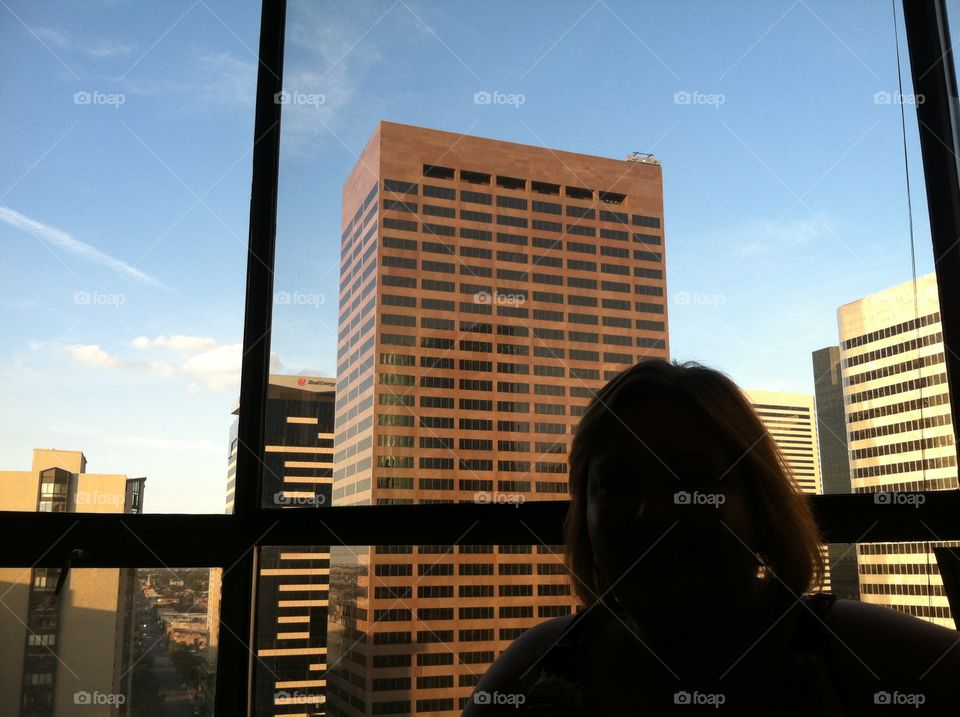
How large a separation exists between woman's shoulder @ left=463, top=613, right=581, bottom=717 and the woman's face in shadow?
0.14 meters

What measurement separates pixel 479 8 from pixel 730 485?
1582 millimetres

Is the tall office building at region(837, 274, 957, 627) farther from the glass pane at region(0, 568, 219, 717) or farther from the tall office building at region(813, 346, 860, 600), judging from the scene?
the glass pane at region(0, 568, 219, 717)

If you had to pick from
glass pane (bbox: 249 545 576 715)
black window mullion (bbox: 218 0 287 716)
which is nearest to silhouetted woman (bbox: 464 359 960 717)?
glass pane (bbox: 249 545 576 715)

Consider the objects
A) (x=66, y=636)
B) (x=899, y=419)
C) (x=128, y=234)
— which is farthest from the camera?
(x=128, y=234)

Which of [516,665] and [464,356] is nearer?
[516,665]

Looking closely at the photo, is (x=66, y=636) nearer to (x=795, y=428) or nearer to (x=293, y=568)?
(x=293, y=568)

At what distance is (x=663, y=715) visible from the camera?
2.79 ft

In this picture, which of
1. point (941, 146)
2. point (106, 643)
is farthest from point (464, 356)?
point (941, 146)

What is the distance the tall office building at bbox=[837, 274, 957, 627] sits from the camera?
1.53 meters

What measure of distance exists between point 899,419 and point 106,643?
194cm

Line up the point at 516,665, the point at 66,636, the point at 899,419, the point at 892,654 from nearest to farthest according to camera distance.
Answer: the point at 892,654
the point at 516,665
the point at 66,636
the point at 899,419

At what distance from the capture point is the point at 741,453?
0.96 metres

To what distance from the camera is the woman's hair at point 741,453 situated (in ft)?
3.19

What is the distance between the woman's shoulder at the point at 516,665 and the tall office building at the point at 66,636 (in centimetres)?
101
